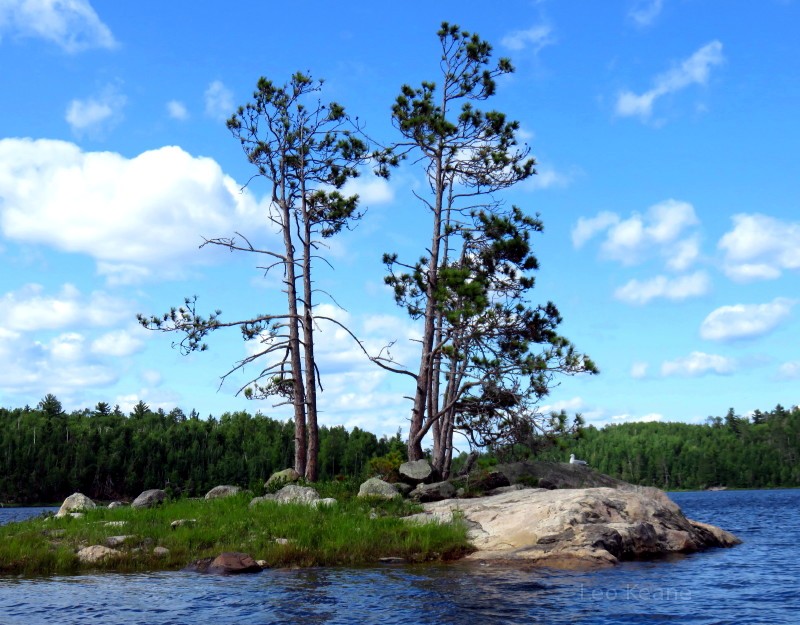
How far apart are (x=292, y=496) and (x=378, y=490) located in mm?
3143

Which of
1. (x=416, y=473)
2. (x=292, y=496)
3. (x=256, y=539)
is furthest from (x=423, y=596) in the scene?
(x=416, y=473)

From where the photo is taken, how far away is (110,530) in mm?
22750

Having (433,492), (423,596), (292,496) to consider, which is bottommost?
(423,596)

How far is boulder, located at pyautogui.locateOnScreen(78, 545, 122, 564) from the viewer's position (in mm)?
20766

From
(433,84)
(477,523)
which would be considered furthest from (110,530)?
(433,84)

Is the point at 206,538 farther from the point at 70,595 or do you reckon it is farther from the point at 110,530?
the point at 70,595

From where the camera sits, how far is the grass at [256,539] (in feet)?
68.0

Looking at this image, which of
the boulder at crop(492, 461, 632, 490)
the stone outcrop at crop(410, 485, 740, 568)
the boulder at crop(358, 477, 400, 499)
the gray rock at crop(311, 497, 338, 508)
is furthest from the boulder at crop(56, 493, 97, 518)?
the boulder at crop(492, 461, 632, 490)

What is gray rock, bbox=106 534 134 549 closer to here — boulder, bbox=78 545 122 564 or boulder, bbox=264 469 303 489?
boulder, bbox=78 545 122 564

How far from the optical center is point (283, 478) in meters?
30.7

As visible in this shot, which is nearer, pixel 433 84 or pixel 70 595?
pixel 70 595

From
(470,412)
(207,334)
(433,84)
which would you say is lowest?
(470,412)

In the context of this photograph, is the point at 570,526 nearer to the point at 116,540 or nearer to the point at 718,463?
the point at 116,540

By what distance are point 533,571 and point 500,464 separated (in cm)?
1347
